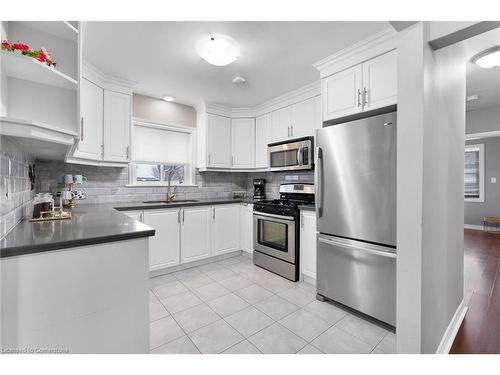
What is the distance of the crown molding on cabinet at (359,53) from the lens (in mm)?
1910

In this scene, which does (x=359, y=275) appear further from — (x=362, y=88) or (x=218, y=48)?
(x=218, y=48)

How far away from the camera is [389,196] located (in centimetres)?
181

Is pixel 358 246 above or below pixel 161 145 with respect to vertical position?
below

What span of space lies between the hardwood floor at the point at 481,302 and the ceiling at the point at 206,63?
8.08 feet

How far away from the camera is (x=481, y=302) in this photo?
2.28 metres

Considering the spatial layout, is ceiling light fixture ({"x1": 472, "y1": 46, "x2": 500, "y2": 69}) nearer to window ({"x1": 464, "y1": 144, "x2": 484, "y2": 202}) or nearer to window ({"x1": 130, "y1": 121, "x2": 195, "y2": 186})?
window ({"x1": 130, "y1": 121, "x2": 195, "y2": 186})

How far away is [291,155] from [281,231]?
1001mm

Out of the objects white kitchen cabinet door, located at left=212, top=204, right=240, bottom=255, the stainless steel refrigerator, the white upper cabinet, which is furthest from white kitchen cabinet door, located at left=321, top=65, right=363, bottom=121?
white kitchen cabinet door, located at left=212, top=204, right=240, bottom=255

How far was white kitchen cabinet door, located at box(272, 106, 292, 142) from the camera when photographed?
3254mm

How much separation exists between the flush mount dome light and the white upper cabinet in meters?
0.99

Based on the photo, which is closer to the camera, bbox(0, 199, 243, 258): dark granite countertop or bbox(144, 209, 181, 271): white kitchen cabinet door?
bbox(0, 199, 243, 258): dark granite countertop

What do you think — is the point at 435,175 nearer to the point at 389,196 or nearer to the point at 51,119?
the point at 389,196

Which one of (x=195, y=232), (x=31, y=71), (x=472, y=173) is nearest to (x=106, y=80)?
(x=31, y=71)

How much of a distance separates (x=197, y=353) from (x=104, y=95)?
2.82 metres
